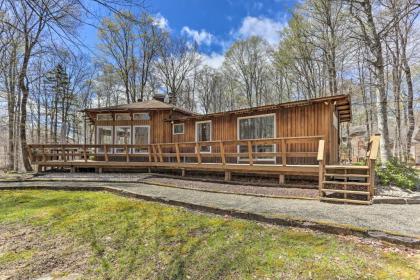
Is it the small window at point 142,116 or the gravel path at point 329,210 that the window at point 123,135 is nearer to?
the small window at point 142,116

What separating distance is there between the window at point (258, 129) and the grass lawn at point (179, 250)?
17.3 ft

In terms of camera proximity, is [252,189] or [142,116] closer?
[252,189]

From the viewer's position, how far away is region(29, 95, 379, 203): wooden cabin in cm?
765

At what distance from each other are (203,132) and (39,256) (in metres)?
9.08

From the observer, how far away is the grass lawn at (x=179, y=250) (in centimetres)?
304

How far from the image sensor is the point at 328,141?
27.0ft

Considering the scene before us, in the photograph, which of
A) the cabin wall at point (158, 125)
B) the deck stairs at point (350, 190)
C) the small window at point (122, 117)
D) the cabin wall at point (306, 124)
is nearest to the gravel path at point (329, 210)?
the deck stairs at point (350, 190)

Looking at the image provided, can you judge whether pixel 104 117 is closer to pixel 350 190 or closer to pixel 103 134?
pixel 103 134

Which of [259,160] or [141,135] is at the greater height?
[141,135]

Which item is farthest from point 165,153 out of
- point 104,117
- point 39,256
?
point 39,256

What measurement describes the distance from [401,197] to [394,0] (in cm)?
769

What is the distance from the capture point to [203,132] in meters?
12.1

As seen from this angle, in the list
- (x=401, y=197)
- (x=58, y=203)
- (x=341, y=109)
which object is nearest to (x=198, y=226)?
(x=58, y=203)

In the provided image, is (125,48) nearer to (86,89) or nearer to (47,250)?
(86,89)
